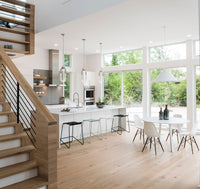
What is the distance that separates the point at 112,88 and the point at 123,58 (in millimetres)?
1436

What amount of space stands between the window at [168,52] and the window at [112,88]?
1840 mm

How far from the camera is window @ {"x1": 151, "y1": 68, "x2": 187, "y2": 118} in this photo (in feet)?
23.1

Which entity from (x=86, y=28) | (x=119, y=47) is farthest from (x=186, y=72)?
(x=86, y=28)

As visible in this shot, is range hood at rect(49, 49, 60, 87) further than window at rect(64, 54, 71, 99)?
No

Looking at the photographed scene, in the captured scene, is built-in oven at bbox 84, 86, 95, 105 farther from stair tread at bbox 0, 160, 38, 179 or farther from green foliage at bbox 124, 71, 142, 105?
stair tread at bbox 0, 160, 38, 179

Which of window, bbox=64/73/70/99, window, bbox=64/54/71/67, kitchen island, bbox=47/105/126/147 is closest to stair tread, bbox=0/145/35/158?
kitchen island, bbox=47/105/126/147

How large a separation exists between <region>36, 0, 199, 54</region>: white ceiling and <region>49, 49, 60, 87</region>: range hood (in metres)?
0.73

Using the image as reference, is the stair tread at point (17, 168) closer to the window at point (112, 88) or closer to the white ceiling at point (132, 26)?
the white ceiling at point (132, 26)

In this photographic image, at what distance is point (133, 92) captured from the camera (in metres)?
8.51

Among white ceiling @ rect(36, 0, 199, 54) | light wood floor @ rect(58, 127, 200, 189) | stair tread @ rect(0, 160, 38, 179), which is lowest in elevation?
light wood floor @ rect(58, 127, 200, 189)

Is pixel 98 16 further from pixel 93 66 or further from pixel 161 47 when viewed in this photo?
pixel 93 66

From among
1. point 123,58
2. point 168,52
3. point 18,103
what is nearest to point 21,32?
point 18,103

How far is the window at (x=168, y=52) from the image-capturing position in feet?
23.2

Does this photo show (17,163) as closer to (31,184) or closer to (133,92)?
(31,184)
